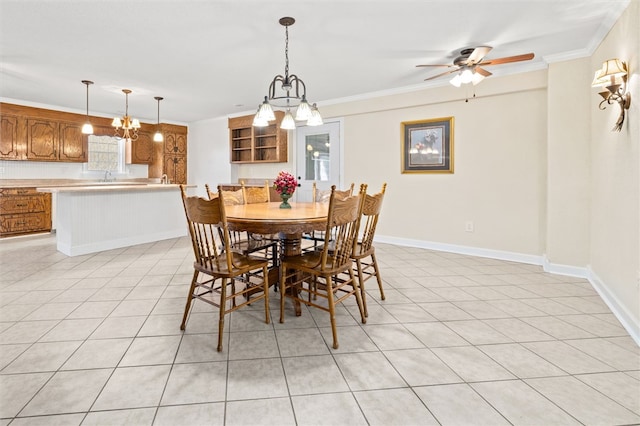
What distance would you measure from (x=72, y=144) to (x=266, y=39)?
17.0ft

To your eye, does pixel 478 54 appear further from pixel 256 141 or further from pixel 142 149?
pixel 142 149

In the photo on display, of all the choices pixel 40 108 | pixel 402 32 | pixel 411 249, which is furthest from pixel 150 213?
pixel 402 32

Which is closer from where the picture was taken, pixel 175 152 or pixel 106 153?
pixel 106 153

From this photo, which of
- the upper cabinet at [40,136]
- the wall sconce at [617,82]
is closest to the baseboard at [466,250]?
the wall sconce at [617,82]

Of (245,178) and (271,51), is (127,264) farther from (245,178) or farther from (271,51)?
(245,178)

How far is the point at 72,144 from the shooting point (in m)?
6.26

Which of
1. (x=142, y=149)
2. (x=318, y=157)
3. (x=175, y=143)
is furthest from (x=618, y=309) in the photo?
(x=142, y=149)

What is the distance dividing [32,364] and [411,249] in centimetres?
420

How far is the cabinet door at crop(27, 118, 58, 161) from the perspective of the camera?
18.9ft

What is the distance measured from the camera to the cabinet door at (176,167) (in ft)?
24.7

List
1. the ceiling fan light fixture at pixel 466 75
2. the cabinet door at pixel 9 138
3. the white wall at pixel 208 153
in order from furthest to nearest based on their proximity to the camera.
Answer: the white wall at pixel 208 153 < the cabinet door at pixel 9 138 < the ceiling fan light fixture at pixel 466 75

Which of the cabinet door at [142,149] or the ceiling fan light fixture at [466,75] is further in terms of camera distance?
the cabinet door at [142,149]

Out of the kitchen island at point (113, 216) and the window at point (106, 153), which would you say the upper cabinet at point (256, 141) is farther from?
the window at point (106, 153)

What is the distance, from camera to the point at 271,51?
11.4 feet
